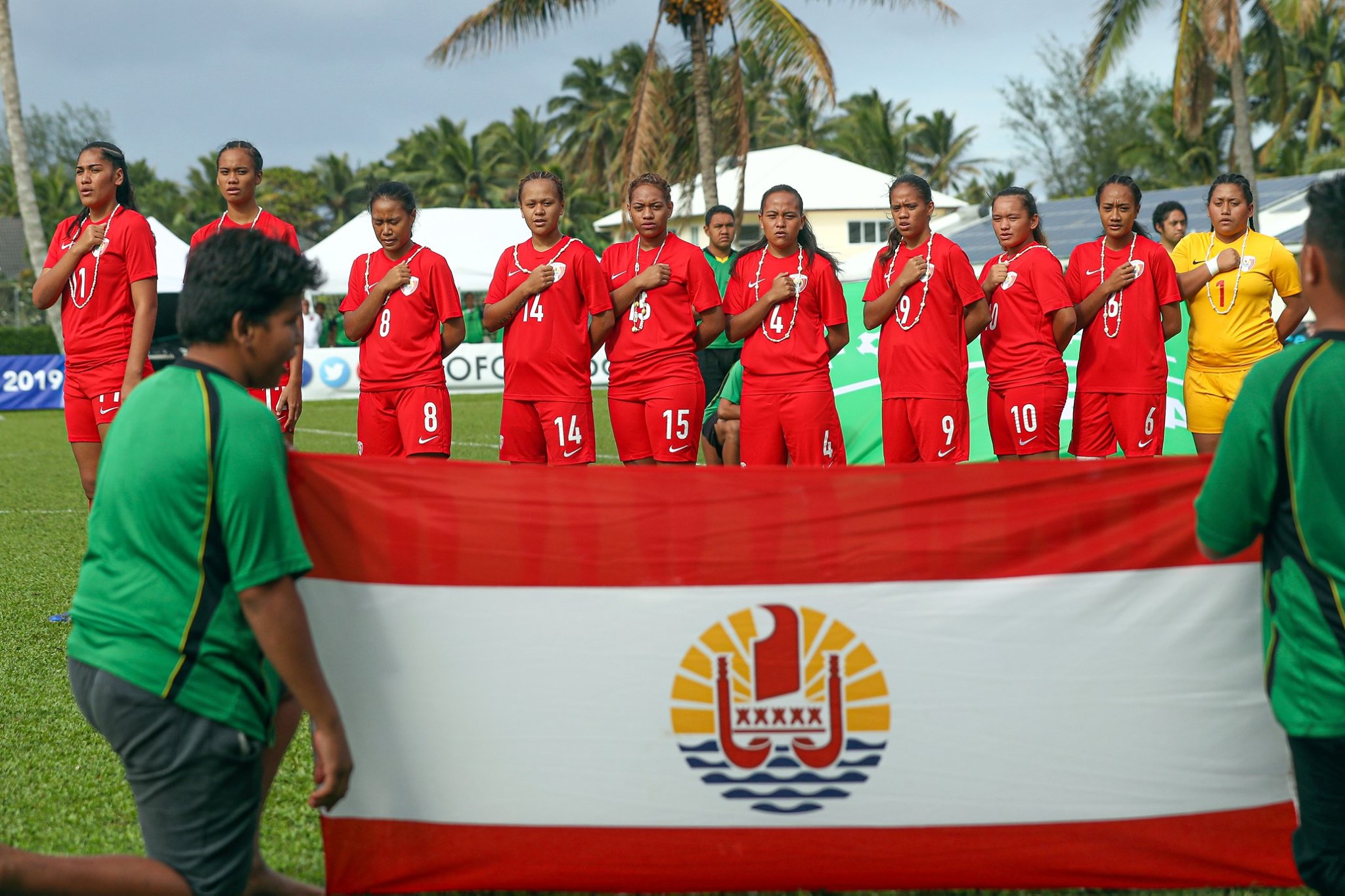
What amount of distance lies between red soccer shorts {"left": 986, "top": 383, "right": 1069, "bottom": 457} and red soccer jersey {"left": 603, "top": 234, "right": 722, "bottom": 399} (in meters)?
1.97

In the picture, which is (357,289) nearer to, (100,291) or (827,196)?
(100,291)

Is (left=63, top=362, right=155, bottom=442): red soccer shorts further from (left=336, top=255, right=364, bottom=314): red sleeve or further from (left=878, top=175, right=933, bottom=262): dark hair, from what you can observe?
(left=878, top=175, right=933, bottom=262): dark hair

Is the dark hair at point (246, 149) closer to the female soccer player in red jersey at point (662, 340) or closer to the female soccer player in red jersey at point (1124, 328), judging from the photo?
the female soccer player in red jersey at point (662, 340)

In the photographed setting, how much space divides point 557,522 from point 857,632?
838mm

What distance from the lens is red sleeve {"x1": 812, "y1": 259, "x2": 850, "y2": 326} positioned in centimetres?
700

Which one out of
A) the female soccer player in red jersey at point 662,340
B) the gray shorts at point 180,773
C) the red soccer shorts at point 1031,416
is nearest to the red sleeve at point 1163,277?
the red soccer shorts at point 1031,416

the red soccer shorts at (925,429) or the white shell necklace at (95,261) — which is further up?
the white shell necklace at (95,261)

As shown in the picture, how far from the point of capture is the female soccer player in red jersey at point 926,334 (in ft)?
23.6

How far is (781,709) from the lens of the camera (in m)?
3.32

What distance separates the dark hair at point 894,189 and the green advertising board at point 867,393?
346 cm

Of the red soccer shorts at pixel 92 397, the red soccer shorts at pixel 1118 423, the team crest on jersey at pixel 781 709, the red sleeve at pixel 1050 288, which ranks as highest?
the red sleeve at pixel 1050 288

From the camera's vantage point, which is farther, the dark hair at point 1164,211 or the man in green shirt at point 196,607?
the dark hair at point 1164,211

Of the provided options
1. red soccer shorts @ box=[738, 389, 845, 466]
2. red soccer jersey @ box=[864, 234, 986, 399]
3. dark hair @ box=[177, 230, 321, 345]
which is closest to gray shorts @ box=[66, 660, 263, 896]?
dark hair @ box=[177, 230, 321, 345]

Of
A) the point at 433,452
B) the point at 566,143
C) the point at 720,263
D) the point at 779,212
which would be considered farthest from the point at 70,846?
the point at 566,143
